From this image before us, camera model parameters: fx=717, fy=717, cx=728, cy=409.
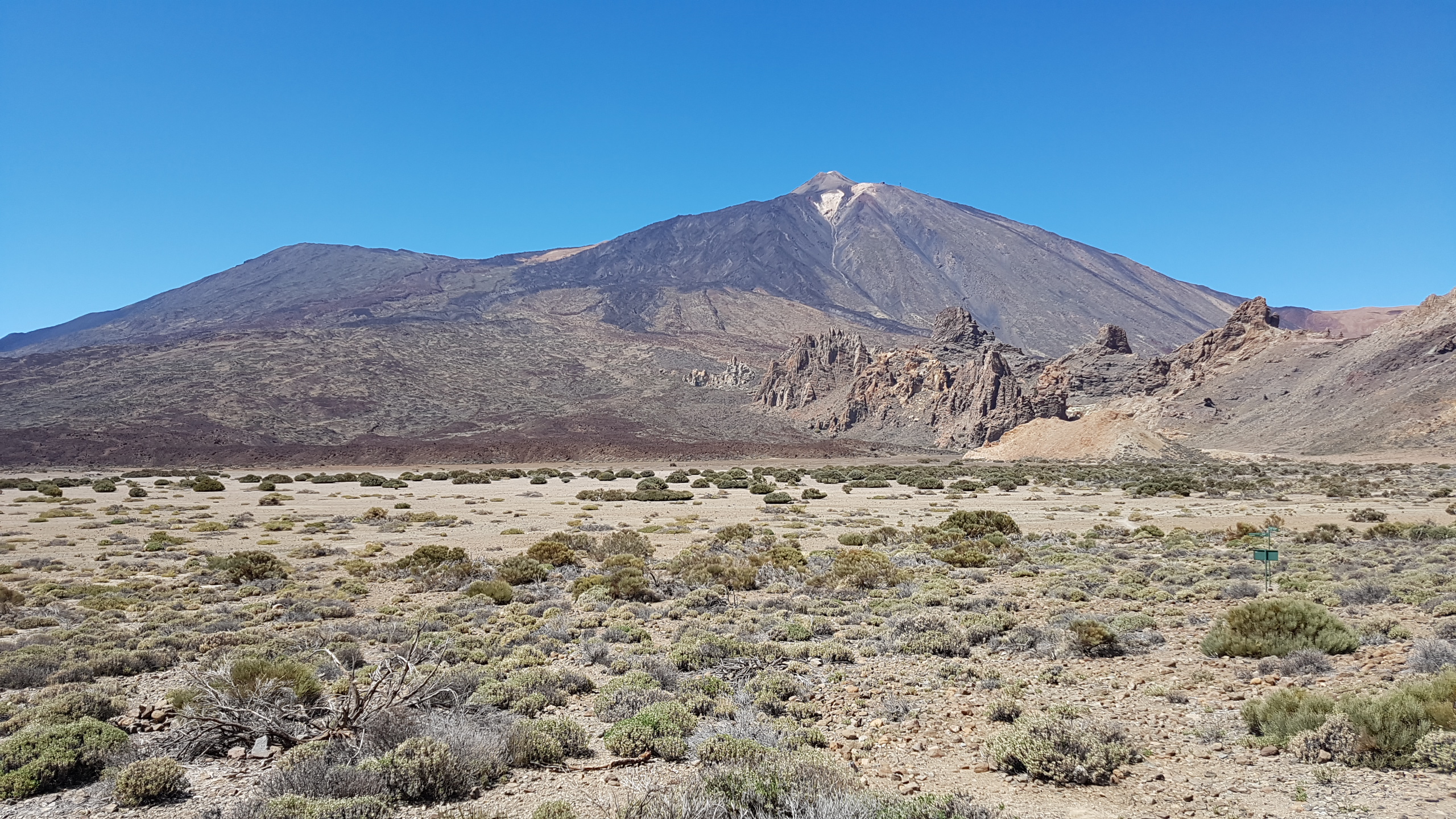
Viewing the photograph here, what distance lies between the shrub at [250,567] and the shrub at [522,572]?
4.58 m

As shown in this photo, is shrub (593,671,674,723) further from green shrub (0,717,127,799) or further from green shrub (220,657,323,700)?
green shrub (0,717,127,799)

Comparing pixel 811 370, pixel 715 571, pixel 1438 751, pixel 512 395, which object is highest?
pixel 811 370

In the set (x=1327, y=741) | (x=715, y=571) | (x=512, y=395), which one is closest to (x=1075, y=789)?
(x=1327, y=741)

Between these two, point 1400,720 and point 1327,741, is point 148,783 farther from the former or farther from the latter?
point 1400,720

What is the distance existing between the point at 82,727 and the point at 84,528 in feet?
75.1

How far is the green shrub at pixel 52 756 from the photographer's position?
5129 mm

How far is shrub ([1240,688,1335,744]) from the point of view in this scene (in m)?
5.37

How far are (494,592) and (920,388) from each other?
301ft

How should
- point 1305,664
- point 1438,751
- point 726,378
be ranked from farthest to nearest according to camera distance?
point 726,378, point 1305,664, point 1438,751

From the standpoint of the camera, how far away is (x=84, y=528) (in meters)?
22.8

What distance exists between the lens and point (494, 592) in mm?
12562

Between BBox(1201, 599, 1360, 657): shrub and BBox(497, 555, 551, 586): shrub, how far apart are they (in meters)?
11.3

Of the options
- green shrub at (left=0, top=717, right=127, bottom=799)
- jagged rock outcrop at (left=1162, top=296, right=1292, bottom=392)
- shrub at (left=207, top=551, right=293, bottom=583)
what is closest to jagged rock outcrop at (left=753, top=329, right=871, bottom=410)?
jagged rock outcrop at (left=1162, top=296, right=1292, bottom=392)

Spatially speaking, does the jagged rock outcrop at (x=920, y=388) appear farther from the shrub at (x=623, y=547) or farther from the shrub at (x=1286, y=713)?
the shrub at (x=1286, y=713)
